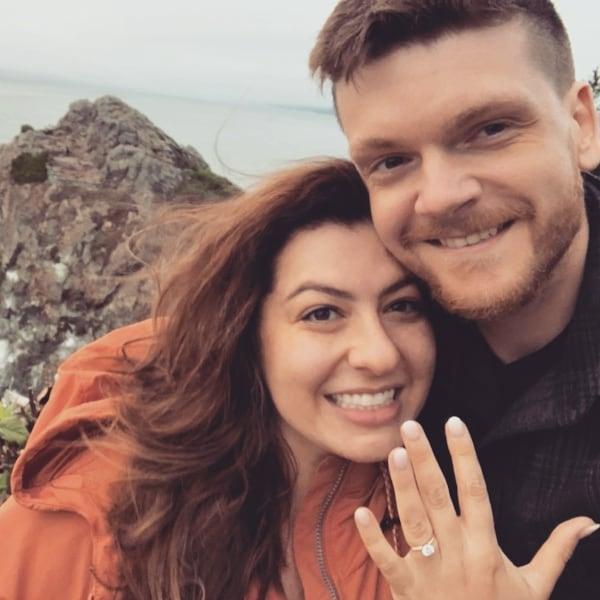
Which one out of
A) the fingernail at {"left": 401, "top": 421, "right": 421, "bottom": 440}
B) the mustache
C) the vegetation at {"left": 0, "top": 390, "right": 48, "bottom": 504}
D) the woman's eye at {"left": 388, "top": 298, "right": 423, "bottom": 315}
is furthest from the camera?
the vegetation at {"left": 0, "top": 390, "right": 48, "bottom": 504}

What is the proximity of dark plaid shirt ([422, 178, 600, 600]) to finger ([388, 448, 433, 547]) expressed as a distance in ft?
2.24

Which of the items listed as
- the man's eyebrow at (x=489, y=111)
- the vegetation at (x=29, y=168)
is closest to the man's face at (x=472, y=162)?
the man's eyebrow at (x=489, y=111)

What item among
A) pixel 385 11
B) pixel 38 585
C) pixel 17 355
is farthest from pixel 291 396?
pixel 17 355

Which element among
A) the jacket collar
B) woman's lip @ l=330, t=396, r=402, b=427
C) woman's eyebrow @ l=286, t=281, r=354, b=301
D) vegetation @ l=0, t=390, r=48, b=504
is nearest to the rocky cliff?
vegetation @ l=0, t=390, r=48, b=504

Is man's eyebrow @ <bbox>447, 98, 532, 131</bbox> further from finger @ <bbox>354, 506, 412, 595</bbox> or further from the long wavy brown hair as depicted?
finger @ <bbox>354, 506, 412, 595</bbox>

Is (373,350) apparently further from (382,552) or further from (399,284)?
(382,552)

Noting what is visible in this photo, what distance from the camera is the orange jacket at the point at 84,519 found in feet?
8.11

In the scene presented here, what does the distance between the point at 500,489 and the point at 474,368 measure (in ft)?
1.49

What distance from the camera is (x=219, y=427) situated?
2852 millimetres

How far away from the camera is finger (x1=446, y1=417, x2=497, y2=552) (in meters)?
1.89

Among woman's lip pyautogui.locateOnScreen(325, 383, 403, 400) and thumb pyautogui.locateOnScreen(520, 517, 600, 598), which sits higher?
woman's lip pyautogui.locateOnScreen(325, 383, 403, 400)

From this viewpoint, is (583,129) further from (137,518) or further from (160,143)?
(160,143)

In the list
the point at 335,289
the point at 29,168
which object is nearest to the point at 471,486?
the point at 335,289

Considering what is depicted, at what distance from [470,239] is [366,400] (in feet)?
2.06
